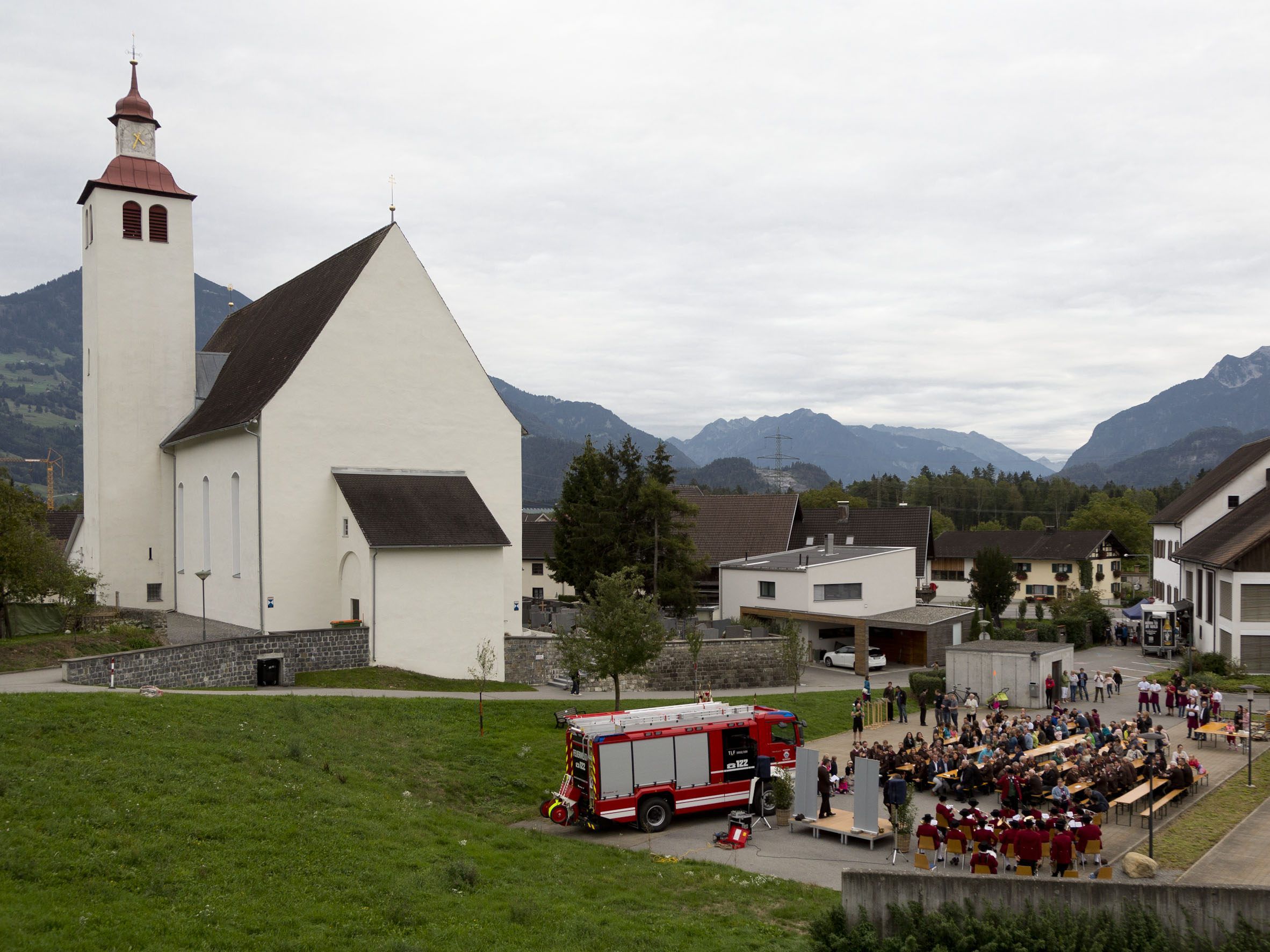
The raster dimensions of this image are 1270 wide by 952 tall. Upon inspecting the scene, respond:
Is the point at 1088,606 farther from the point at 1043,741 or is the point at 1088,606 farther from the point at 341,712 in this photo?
the point at 341,712

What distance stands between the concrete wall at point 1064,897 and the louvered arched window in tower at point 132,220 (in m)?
41.9

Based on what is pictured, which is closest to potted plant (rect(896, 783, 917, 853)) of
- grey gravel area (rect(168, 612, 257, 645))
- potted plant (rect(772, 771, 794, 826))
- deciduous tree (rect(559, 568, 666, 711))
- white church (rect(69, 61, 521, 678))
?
potted plant (rect(772, 771, 794, 826))

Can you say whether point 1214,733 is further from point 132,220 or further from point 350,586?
point 132,220

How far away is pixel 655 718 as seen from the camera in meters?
19.4

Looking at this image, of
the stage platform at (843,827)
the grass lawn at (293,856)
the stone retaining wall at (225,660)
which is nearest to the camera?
the grass lawn at (293,856)

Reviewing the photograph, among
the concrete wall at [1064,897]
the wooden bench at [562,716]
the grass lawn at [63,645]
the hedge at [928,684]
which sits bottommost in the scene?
the hedge at [928,684]

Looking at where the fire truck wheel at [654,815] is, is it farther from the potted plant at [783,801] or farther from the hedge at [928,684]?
the hedge at [928,684]

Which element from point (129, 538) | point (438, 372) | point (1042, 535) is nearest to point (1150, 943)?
point (438, 372)

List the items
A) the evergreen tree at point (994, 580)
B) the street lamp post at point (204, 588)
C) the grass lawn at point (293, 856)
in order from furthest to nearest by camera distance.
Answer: the evergreen tree at point (994, 580), the street lamp post at point (204, 588), the grass lawn at point (293, 856)

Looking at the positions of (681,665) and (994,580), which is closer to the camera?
(681,665)

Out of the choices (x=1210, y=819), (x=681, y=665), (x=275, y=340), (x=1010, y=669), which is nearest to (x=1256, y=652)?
(x=1010, y=669)

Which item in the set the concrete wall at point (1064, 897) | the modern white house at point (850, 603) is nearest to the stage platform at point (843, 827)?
the concrete wall at point (1064, 897)

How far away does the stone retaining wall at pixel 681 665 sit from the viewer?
112ft

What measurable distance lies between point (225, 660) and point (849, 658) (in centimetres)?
2725
